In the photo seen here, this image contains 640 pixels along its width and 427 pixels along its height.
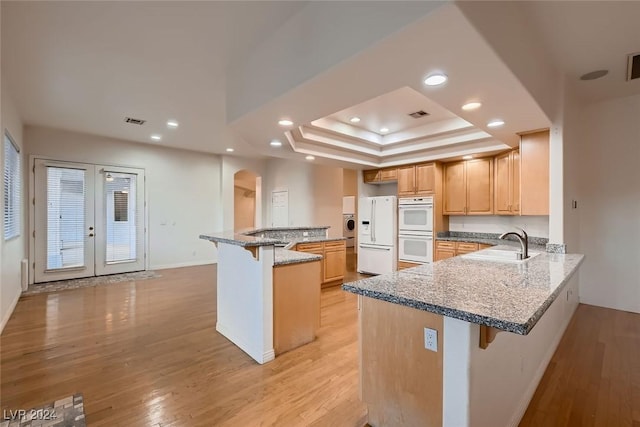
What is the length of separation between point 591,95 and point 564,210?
1.83 m

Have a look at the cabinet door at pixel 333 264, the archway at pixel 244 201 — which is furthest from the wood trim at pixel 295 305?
the archway at pixel 244 201

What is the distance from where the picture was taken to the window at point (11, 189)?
3.61 meters

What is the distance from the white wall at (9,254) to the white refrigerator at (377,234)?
17.6 feet

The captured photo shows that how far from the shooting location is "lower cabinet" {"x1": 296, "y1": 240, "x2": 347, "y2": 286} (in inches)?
205

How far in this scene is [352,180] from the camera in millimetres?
10328

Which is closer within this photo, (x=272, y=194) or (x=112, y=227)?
(x=112, y=227)

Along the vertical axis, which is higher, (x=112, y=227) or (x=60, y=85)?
(x=60, y=85)

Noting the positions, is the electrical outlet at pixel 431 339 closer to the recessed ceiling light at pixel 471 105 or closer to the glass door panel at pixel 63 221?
the recessed ceiling light at pixel 471 105

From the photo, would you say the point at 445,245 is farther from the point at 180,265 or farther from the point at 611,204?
the point at 180,265

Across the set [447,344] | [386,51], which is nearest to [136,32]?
[386,51]

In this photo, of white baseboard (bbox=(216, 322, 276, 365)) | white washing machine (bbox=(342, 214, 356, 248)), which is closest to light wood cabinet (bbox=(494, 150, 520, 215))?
white baseboard (bbox=(216, 322, 276, 365))

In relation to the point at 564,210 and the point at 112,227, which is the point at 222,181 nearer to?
the point at 112,227

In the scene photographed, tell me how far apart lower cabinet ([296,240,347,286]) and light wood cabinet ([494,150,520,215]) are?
2735 mm

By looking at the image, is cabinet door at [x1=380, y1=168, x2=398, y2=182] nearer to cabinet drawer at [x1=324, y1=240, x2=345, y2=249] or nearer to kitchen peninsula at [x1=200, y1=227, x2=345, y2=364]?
cabinet drawer at [x1=324, y1=240, x2=345, y2=249]
